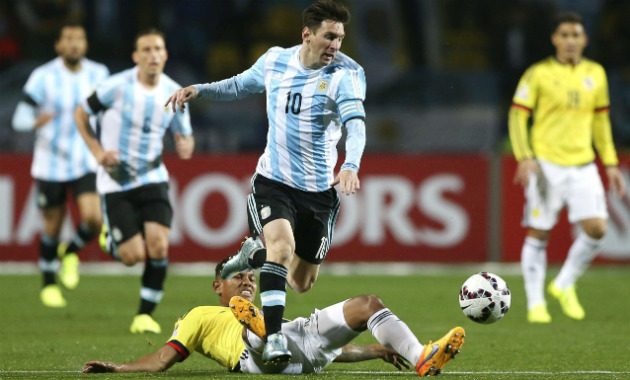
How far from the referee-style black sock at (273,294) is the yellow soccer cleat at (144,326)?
Result: 8.03 feet

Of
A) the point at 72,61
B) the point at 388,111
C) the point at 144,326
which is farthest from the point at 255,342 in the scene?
the point at 388,111

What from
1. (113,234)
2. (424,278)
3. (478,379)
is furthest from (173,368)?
(424,278)

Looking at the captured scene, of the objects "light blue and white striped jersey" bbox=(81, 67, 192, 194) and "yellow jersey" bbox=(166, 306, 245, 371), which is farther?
"light blue and white striped jersey" bbox=(81, 67, 192, 194)

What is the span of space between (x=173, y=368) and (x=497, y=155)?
8722 mm

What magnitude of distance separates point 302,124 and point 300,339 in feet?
4.18

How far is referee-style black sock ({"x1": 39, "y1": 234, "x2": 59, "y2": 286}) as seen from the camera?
1022cm

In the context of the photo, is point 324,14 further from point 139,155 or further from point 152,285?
point 152,285

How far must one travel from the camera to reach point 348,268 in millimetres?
14375

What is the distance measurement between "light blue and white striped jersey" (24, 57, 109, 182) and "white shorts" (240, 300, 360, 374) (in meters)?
5.05

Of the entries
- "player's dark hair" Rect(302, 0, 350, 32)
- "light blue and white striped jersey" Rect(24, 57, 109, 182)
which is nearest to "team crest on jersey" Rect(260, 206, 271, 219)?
"player's dark hair" Rect(302, 0, 350, 32)

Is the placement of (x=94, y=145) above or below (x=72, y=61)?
below

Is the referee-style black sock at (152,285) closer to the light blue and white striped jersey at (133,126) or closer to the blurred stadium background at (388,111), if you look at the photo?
the light blue and white striped jersey at (133,126)

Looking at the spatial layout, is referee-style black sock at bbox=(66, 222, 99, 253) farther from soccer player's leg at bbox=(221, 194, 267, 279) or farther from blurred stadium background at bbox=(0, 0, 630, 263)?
soccer player's leg at bbox=(221, 194, 267, 279)

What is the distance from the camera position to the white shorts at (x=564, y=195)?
358 inches
